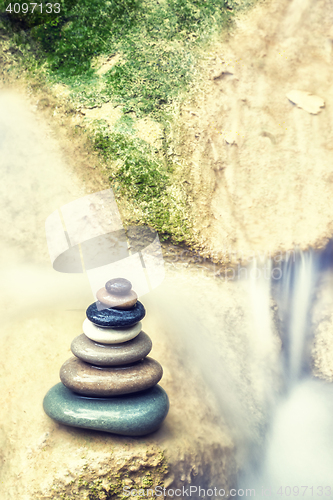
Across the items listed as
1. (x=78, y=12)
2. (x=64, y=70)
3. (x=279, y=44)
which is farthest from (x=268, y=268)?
(x=78, y=12)

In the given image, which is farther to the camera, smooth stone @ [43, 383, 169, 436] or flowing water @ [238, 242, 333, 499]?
flowing water @ [238, 242, 333, 499]

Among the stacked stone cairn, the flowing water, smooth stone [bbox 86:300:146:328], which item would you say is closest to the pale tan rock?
the flowing water

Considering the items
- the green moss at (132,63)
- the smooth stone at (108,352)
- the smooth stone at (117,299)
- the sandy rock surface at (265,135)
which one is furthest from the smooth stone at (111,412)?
the green moss at (132,63)

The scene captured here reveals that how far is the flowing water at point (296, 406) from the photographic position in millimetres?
6492

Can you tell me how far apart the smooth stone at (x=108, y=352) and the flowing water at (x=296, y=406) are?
9.82 ft

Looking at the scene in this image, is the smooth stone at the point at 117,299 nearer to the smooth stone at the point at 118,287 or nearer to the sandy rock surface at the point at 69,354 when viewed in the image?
the smooth stone at the point at 118,287

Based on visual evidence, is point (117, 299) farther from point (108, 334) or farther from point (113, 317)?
point (108, 334)

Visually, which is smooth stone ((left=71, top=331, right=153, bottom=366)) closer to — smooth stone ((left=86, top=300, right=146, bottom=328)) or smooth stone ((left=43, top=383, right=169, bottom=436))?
smooth stone ((left=86, top=300, right=146, bottom=328))

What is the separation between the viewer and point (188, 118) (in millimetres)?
8312

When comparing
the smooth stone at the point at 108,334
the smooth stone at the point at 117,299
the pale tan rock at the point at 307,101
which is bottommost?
the smooth stone at the point at 108,334

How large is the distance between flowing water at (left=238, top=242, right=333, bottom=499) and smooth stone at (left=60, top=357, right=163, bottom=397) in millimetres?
2683

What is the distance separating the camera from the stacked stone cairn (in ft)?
16.2

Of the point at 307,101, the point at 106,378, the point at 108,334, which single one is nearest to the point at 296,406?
the point at 106,378

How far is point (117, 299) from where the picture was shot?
16.4 ft
